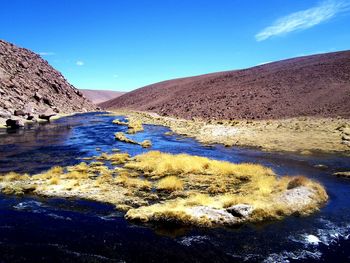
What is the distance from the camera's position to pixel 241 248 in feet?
41.5

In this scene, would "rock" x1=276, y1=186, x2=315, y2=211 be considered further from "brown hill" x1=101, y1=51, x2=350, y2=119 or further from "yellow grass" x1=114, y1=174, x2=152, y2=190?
"brown hill" x1=101, y1=51, x2=350, y2=119

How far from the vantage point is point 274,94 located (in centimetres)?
7569

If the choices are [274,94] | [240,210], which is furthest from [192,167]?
[274,94]

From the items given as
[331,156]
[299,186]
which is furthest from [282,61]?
[299,186]

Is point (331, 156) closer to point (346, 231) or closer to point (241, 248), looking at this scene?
point (346, 231)

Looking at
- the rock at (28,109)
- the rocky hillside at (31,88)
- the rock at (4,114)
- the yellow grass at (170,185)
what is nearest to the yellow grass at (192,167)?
the yellow grass at (170,185)

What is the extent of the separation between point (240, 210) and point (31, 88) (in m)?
77.4

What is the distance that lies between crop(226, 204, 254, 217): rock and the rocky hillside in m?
48.5

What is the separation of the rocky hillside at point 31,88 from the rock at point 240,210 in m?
A: 48.5

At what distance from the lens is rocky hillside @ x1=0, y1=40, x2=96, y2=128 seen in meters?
66.5

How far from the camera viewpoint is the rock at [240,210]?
15.4 meters

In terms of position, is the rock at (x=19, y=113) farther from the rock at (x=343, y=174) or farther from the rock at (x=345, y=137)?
the rock at (x=343, y=174)

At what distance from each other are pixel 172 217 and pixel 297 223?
5273mm

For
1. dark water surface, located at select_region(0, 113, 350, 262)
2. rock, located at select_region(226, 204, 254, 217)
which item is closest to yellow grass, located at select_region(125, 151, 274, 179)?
dark water surface, located at select_region(0, 113, 350, 262)
